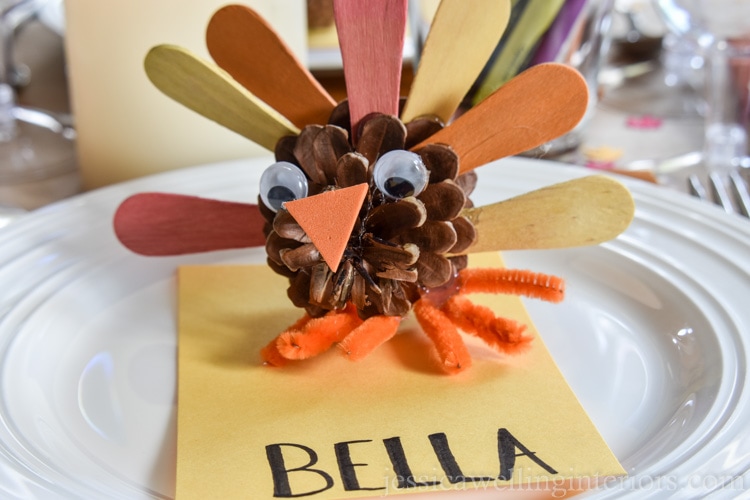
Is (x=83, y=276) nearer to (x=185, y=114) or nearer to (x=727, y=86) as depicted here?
(x=185, y=114)

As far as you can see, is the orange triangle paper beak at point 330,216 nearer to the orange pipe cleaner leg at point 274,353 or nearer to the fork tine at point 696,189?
the orange pipe cleaner leg at point 274,353

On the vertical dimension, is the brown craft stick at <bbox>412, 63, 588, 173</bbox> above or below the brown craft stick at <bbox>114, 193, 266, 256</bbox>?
below

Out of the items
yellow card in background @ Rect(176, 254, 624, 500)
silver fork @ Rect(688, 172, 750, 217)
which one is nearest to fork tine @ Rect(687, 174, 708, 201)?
silver fork @ Rect(688, 172, 750, 217)

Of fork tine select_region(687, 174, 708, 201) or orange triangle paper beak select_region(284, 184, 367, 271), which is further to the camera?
fork tine select_region(687, 174, 708, 201)

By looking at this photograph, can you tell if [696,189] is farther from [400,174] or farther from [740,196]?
[400,174]

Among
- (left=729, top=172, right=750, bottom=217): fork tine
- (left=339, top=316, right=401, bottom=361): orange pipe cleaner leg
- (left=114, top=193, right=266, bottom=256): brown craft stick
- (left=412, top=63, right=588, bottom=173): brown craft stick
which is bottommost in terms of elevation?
(left=339, top=316, right=401, bottom=361): orange pipe cleaner leg

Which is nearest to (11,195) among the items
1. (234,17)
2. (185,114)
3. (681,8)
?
(185,114)

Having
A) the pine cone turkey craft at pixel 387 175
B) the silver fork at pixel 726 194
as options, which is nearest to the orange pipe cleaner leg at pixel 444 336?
the pine cone turkey craft at pixel 387 175

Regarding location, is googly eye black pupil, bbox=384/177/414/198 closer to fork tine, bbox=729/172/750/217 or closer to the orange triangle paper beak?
the orange triangle paper beak
